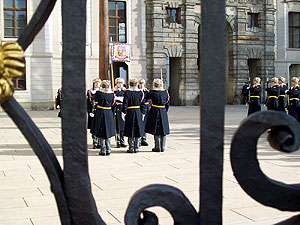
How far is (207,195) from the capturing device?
4.76 feet

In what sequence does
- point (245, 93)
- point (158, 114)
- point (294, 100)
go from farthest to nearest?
point (245, 93), point (294, 100), point (158, 114)

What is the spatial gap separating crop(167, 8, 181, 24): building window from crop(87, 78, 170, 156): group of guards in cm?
1818

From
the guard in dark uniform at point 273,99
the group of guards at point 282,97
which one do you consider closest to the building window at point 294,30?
the group of guards at point 282,97

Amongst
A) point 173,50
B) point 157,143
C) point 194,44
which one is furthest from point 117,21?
point 157,143

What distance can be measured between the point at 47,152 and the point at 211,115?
1.81 feet

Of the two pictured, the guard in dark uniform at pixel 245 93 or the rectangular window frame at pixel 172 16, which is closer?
the rectangular window frame at pixel 172 16

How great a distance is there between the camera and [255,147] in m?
1.39

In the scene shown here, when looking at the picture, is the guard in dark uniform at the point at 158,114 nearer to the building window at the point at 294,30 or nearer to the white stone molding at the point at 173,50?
the white stone molding at the point at 173,50

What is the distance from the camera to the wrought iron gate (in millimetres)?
1388

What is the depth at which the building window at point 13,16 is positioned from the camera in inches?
911

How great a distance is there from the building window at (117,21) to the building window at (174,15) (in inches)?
121

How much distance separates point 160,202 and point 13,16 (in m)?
23.7

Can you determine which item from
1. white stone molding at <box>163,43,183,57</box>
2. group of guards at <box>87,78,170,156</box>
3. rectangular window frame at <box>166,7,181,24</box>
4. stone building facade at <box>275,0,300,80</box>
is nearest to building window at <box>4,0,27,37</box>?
white stone molding at <box>163,43,183,57</box>

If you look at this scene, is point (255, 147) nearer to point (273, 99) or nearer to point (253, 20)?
point (273, 99)
